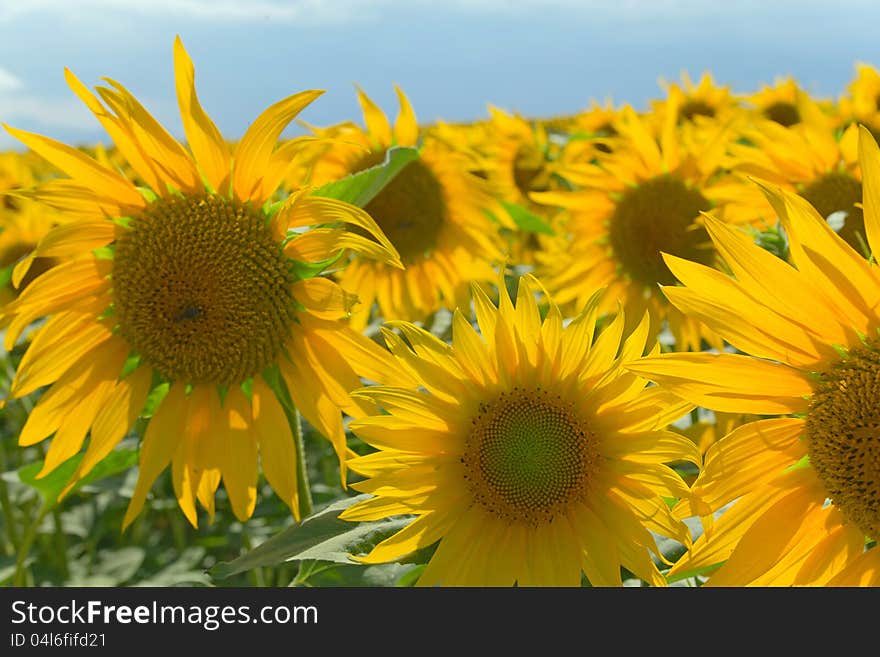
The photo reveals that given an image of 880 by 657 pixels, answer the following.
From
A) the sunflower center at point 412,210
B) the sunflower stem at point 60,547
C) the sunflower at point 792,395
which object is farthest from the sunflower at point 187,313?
the sunflower stem at point 60,547

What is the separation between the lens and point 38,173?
6.34 m

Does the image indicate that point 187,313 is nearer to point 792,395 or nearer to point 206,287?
point 206,287

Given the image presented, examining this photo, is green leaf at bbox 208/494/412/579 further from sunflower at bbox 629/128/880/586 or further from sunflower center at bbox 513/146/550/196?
sunflower center at bbox 513/146/550/196

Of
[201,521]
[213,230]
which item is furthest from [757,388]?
[201,521]

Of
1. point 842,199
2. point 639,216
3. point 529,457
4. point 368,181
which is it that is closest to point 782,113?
point 639,216

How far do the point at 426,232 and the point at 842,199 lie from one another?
153 centimetres

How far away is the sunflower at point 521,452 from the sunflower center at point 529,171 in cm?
292

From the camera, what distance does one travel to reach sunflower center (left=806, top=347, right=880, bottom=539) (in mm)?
1357

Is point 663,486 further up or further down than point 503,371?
further down

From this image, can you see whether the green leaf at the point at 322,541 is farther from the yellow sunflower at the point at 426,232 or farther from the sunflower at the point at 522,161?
the sunflower at the point at 522,161

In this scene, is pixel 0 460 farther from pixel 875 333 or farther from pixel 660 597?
pixel 875 333

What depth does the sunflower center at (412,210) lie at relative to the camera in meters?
3.42

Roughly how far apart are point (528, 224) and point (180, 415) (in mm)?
1481

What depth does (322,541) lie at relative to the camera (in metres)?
1.52
